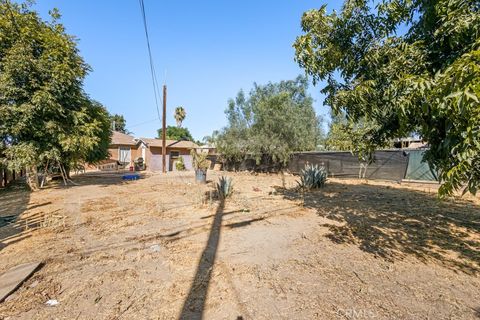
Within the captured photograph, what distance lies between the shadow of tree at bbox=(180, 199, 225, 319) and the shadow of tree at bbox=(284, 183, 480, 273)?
2022 mm

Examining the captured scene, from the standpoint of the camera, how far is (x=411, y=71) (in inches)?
104

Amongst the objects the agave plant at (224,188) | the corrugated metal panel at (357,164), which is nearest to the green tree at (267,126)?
the corrugated metal panel at (357,164)

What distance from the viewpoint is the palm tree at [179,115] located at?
42562 millimetres

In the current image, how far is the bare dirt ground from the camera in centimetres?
217

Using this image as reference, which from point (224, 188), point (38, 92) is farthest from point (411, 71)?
point (38, 92)

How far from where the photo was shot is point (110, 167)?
2209cm

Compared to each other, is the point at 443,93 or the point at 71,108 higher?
the point at 71,108

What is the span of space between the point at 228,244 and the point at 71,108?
961 cm

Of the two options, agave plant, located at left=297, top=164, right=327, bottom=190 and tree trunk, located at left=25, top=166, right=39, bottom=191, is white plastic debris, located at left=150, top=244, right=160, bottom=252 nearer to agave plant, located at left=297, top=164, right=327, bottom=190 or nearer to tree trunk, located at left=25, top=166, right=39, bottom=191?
agave plant, located at left=297, top=164, right=327, bottom=190

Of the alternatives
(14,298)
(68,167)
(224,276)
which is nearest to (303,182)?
(224,276)

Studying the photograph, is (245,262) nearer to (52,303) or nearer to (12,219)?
(52,303)

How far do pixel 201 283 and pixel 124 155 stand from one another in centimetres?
2433

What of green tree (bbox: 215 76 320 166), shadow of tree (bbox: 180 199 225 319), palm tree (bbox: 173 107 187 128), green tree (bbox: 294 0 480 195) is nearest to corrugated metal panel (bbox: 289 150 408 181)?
green tree (bbox: 215 76 320 166)

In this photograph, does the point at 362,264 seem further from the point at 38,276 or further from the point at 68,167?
the point at 68,167
